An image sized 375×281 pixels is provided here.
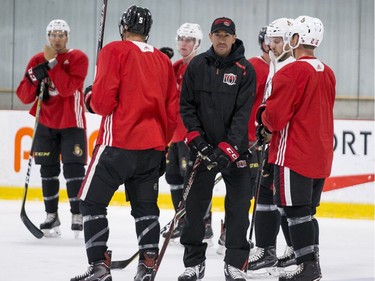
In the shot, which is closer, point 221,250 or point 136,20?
point 136,20

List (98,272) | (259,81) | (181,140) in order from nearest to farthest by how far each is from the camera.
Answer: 1. (98,272)
2. (259,81)
3. (181,140)

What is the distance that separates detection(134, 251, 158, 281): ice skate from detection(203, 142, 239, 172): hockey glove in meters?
0.43

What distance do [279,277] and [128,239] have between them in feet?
5.34

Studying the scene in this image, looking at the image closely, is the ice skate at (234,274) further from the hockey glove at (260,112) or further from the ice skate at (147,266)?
the hockey glove at (260,112)

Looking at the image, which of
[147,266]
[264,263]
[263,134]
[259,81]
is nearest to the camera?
[147,266]

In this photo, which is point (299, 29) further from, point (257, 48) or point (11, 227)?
point (257, 48)

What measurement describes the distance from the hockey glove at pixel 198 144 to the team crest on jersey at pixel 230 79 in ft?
0.81

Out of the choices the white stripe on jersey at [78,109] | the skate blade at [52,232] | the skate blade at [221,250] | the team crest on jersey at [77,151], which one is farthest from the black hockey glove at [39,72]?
the skate blade at [221,250]

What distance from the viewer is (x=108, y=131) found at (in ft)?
12.4

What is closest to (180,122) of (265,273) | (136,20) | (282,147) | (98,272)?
(265,273)

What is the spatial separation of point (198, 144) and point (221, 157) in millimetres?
116

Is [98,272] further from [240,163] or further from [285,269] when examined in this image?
[285,269]

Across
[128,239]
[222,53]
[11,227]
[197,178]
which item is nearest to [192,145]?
[197,178]

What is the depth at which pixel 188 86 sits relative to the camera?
4.04 m
